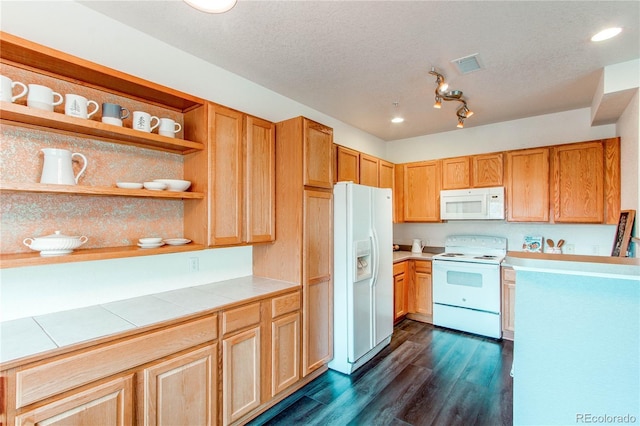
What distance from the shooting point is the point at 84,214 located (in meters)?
1.79

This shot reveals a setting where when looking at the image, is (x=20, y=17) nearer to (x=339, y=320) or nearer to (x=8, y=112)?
(x=8, y=112)

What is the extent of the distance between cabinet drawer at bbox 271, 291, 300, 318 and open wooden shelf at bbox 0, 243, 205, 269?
0.70 meters

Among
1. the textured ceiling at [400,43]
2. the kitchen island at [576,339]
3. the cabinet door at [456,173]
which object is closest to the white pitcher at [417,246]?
the cabinet door at [456,173]

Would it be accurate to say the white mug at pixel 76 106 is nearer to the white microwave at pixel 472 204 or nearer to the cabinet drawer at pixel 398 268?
the cabinet drawer at pixel 398 268

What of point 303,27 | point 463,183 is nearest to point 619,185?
point 463,183

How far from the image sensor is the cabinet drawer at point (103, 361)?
47.9 inches

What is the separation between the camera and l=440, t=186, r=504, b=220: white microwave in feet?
12.1

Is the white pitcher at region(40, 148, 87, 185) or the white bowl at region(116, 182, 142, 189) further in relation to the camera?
the white bowl at region(116, 182, 142, 189)

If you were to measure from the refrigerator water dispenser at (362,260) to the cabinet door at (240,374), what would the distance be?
3.70 feet

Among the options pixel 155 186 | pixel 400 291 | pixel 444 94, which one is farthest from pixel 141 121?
pixel 400 291

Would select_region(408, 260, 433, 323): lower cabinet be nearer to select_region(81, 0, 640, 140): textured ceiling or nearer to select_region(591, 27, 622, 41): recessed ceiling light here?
select_region(81, 0, 640, 140): textured ceiling

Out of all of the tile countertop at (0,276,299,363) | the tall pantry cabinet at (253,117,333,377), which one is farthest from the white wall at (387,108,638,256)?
the tile countertop at (0,276,299,363)

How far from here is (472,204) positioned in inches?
153

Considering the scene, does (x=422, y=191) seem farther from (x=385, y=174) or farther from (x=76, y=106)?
(x=76, y=106)
